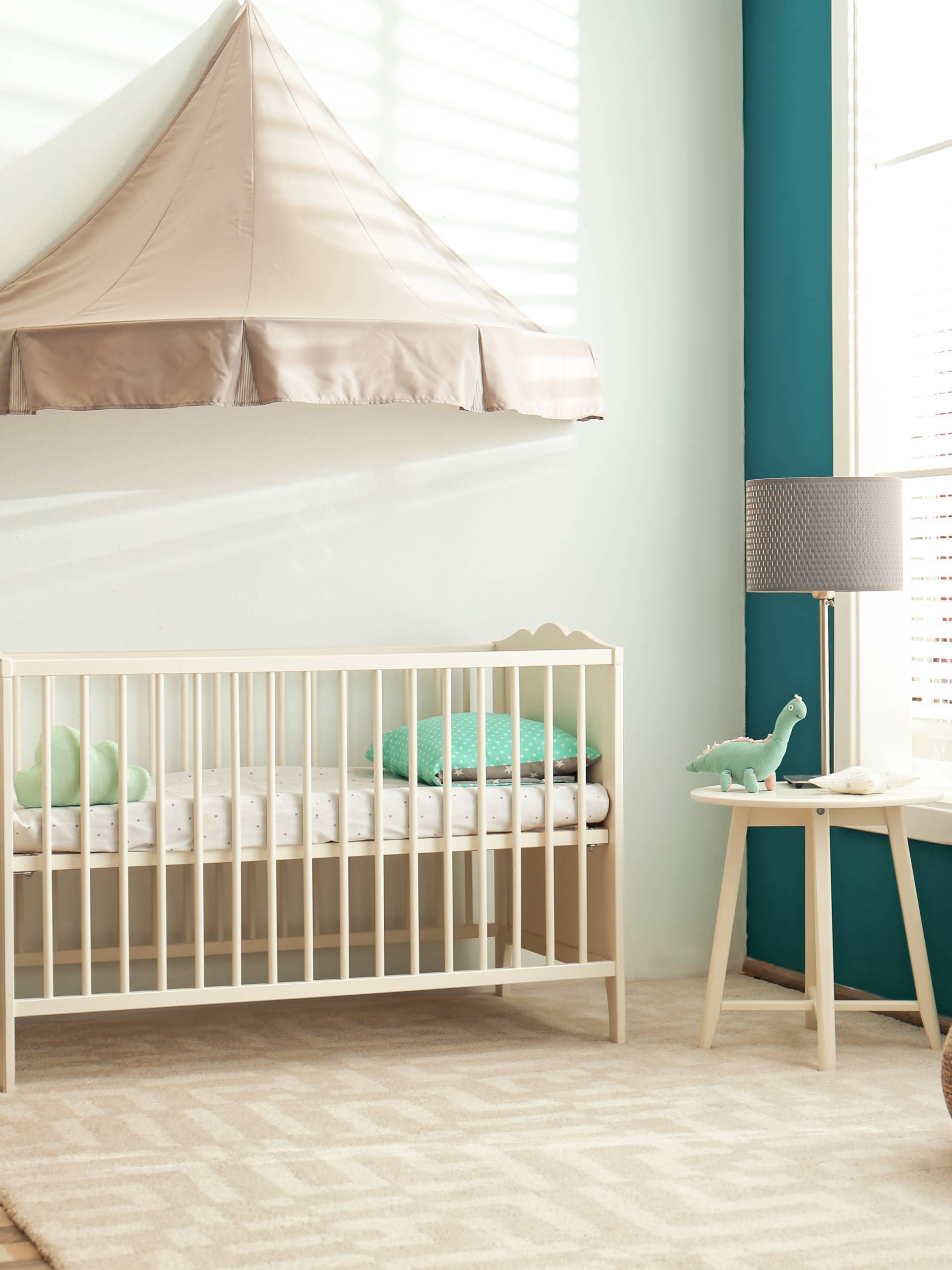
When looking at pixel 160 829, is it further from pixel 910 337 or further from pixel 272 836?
pixel 910 337

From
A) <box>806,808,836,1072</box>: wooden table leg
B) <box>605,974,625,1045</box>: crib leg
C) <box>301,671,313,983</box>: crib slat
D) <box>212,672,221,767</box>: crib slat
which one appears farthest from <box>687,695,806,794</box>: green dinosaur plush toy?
<box>212,672,221,767</box>: crib slat

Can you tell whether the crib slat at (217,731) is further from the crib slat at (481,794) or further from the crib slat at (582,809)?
the crib slat at (582,809)

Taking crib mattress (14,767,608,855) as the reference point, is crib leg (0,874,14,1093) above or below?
below

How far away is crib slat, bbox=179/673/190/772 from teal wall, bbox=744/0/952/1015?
1.55m

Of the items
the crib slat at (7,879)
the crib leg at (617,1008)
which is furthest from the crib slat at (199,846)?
the crib leg at (617,1008)

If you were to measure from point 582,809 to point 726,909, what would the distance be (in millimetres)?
370

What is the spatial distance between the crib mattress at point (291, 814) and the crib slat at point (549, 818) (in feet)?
0.15

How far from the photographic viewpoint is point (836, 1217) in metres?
2.11

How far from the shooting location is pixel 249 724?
11.5ft

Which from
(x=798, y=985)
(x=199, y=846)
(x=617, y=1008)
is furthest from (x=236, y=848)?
(x=798, y=985)

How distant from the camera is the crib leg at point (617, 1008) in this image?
317cm

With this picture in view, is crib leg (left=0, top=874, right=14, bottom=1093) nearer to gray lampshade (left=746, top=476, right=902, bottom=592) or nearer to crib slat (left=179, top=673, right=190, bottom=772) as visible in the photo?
crib slat (left=179, top=673, right=190, bottom=772)

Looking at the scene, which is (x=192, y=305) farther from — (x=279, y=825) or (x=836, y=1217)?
(x=836, y=1217)

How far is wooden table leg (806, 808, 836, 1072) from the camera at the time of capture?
114 inches
